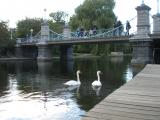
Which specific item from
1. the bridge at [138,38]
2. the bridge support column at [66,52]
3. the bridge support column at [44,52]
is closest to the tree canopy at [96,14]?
the bridge support column at [66,52]

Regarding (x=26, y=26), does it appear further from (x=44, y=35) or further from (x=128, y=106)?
(x=128, y=106)

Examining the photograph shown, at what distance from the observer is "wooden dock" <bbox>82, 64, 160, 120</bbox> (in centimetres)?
864

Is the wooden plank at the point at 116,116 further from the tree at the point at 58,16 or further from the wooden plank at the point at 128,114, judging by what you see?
the tree at the point at 58,16

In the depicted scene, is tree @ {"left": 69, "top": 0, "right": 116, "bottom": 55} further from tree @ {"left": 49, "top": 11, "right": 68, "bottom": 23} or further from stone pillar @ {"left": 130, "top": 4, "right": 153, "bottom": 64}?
tree @ {"left": 49, "top": 11, "right": 68, "bottom": 23}

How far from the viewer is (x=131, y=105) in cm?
961

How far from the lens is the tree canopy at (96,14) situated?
62.4 metres

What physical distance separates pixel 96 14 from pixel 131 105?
55438 mm

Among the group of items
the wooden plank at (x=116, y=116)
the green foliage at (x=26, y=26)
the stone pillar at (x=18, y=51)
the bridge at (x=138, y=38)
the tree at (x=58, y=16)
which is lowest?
the wooden plank at (x=116, y=116)

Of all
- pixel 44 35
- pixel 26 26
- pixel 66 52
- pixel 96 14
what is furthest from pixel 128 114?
Answer: pixel 26 26

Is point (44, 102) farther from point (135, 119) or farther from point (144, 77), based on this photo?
point (135, 119)

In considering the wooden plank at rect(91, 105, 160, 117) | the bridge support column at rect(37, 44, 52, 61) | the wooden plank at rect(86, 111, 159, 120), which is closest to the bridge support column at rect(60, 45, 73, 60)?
the bridge support column at rect(37, 44, 52, 61)

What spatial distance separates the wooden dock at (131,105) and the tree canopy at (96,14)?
4997 cm

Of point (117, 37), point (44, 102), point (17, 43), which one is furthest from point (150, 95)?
point (17, 43)

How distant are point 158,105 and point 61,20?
99.9 meters
